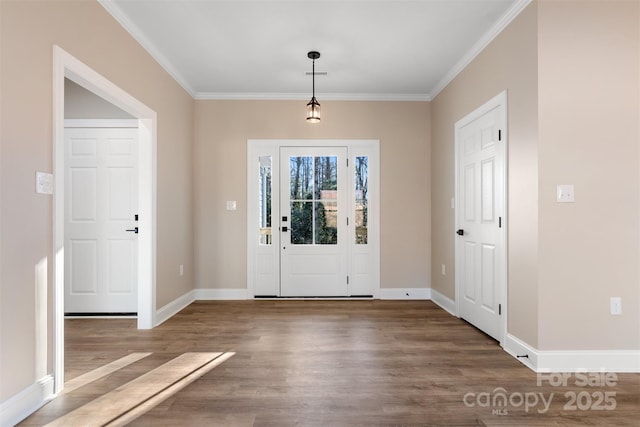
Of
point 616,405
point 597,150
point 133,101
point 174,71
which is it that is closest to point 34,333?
point 133,101

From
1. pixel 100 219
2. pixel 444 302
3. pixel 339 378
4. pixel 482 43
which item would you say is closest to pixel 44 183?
pixel 100 219

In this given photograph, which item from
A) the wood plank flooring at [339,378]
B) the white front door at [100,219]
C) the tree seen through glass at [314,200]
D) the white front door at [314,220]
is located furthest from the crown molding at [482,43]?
the white front door at [100,219]

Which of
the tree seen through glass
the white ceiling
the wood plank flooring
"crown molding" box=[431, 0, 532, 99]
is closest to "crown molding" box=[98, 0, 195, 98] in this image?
the white ceiling

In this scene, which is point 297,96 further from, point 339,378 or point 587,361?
point 587,361

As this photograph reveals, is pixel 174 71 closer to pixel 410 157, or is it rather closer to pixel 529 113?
pixel 410 157

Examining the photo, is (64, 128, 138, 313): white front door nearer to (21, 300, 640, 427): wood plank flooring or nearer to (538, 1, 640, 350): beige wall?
(21, 300, 640, 427): wood plank flooring

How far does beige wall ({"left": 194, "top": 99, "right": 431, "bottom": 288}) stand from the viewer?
492cm

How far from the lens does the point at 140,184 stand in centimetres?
360

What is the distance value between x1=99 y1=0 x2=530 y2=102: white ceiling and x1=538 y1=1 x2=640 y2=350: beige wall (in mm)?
560

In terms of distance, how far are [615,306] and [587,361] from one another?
0.43 meters

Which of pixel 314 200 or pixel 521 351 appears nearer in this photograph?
pixel 521 351

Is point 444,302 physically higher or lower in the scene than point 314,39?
lower

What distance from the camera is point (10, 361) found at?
1.91 m

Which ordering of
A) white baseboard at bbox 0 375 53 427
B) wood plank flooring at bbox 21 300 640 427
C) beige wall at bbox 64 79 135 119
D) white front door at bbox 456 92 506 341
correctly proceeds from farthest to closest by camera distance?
1. beige wall at bbox 64 79 135 119
2. white front door at bbox 456 92 506 341
3. wood plank flooring at bbox 21 300 640 427
4. white baseboard at bbox 0 375 53 427
